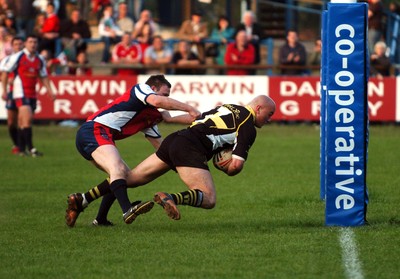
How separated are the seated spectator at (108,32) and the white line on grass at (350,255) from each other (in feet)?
54.8

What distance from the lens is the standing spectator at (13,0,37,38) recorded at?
28453 millimetres

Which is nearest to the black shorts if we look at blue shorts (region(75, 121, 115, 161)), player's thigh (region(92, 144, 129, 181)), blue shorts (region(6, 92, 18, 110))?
player's thigh (region(92, 144, 129, 181))

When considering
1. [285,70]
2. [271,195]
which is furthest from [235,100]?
[271,195]

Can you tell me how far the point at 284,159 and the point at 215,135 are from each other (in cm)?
849

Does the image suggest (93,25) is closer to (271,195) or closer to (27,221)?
(271,195)

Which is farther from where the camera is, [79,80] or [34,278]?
[79,80]

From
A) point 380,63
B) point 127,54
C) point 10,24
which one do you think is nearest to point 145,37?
point 127,54

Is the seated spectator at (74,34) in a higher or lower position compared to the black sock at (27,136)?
higher

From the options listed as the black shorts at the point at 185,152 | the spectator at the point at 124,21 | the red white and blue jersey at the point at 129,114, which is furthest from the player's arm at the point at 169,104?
the spectator at the point at 124,21

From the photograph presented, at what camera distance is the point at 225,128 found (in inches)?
414

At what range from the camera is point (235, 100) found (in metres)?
24.8

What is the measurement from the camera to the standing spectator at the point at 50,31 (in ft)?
87.9

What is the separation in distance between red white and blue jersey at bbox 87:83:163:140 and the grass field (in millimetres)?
1026

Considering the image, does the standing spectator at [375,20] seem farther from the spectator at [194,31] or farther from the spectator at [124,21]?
the spectator at [124,21]
